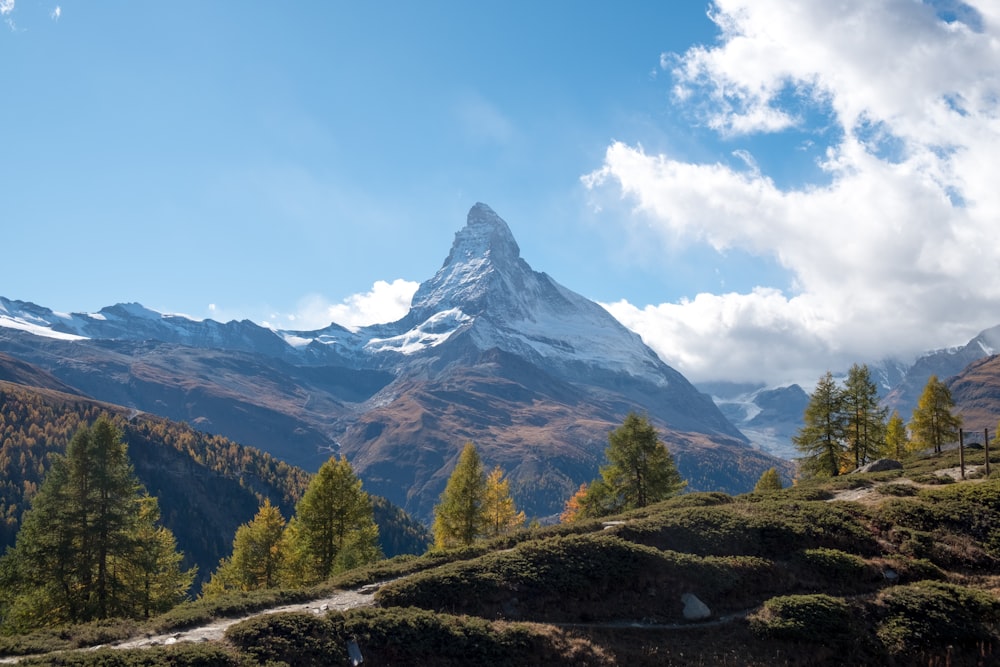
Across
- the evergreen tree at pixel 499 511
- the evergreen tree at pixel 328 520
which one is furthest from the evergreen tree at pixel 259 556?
the evergreen tree at pixel 499 511

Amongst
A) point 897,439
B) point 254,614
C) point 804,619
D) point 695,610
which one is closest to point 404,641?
point 254,614

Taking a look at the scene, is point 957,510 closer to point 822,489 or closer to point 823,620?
point 822,489

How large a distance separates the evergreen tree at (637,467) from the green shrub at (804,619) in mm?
31805

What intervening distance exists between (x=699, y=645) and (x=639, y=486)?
34.8m

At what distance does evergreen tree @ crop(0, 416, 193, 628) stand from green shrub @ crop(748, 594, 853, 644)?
3400 centimetres

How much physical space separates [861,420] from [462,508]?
1592 inches

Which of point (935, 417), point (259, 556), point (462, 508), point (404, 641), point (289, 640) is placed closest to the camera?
point (289, 640)

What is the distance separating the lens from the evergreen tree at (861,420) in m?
61.8

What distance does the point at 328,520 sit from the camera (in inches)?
1897

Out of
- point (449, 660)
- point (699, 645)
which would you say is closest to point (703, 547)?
point (699, 645)

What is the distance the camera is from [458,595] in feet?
86.4

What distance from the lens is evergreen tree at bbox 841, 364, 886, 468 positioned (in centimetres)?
6184

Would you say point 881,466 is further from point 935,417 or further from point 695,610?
point 695,610

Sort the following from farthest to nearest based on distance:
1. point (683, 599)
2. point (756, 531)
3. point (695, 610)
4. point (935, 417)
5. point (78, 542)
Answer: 1. point (935, 417)
2. point (78, 542)
3. point (756, 531)
4. point (683, 599)
5. point (695, 610)
